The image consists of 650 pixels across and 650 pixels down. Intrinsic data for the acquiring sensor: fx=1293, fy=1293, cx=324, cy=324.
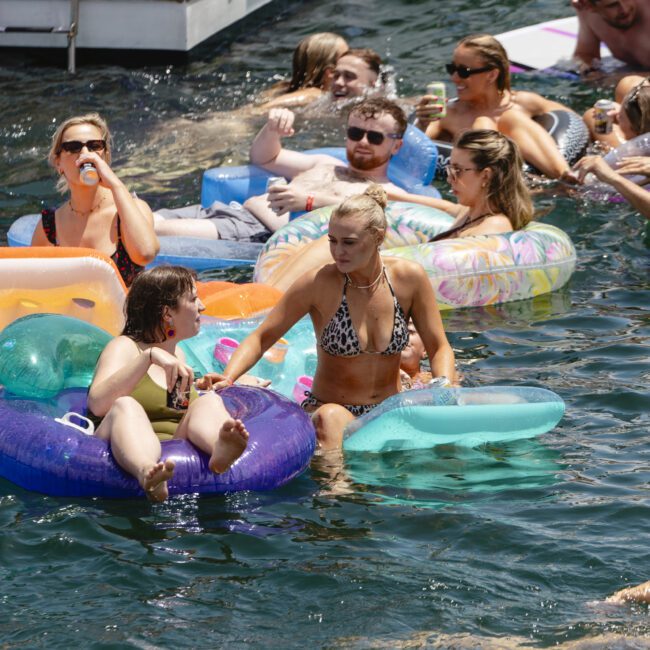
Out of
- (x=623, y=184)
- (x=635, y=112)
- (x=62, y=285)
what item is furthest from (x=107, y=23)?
(x=62, y=285)

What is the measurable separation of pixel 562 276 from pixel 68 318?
339 centimetres

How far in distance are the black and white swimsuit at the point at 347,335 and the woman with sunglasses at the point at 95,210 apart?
1.39 meters

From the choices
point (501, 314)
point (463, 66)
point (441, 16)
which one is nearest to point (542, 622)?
point (501, 314)

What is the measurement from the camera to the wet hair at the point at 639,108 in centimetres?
899

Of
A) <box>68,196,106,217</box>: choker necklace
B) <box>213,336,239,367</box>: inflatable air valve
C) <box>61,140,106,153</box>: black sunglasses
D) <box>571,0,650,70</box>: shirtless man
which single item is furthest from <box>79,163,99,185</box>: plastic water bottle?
<box>571,0,650,70</box>: shirtless man

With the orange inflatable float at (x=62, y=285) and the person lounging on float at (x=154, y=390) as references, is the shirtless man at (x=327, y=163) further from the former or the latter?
the person lounging on float at (x=154, y=390)

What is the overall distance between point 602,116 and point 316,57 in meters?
3.03

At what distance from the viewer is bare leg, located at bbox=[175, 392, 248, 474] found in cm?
484

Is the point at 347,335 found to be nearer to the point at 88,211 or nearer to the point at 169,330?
the point at 169,330

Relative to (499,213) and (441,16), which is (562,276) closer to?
(499,213)

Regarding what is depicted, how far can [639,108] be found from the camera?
9.03m

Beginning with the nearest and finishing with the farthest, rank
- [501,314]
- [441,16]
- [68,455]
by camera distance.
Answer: [68,455], [501,314], [441,16]

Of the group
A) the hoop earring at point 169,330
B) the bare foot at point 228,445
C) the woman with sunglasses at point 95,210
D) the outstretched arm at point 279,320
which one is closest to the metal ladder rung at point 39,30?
the woman with sunglasses at point 95,210

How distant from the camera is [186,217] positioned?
29.4 feet
